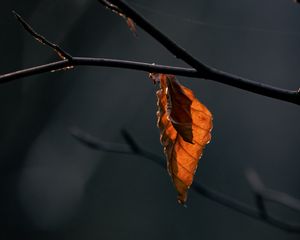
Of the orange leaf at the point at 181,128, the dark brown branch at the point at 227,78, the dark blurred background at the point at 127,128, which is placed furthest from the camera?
the dark blurred background at the point at 127,128

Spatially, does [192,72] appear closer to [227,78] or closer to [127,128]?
[227,78]

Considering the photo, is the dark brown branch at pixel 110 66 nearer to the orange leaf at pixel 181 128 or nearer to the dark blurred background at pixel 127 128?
the orange leaf at pixel 181 128

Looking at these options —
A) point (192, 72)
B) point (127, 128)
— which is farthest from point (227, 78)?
point (127, 128)

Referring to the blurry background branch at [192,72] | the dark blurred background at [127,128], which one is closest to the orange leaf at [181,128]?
the blurry background branch at [192,72]

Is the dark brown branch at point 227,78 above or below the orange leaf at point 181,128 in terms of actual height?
above

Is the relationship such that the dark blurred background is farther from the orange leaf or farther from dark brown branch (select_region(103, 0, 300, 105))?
dark brown branch (select_region(103, 0, 300, 105))

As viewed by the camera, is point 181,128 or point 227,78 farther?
point 181,128

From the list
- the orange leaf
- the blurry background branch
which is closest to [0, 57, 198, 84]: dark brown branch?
the blurry background branch
